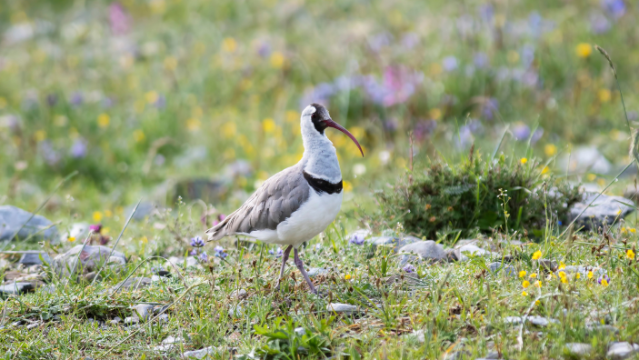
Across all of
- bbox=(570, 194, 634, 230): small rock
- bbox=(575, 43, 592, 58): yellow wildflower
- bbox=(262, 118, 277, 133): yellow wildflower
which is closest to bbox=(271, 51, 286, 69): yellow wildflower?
bbox=(262, 118, 277, 133): yellow wildflower

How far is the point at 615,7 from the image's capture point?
9133mm

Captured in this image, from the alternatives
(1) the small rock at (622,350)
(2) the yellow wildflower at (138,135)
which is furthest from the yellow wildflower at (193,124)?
(1) the small rock at (622,350)

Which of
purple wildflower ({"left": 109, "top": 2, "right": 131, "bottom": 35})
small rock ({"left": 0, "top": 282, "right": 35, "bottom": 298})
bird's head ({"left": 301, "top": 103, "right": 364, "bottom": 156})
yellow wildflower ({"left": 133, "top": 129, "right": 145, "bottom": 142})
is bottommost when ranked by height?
small rock ({"left": 0, "top": 282, "right": 35, "bottom": 298})

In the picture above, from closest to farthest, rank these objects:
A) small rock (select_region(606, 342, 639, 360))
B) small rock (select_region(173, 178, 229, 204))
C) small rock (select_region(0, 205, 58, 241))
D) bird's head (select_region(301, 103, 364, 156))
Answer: small rock (select_region(606, 342, 639, 360))
bird's head (select_region(301, 103, 364, 156))
small rock (select_region(0, 205, 58, 241))
small rock (select_region(173, 178, 229, 204))

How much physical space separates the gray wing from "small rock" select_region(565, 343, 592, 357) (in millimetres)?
1571

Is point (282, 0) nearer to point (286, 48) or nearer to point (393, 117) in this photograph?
point (286, 48)

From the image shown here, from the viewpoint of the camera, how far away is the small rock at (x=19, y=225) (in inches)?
200

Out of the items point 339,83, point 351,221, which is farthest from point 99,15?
point 351,221

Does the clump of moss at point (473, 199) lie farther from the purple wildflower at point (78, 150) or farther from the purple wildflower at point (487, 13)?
the purple wildflower at point (487, 13)

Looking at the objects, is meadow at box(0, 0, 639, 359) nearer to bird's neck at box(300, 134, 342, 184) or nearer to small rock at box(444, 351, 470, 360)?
small rock at box(444, 351, 470, 360)

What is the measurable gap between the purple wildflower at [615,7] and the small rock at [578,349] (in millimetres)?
7498

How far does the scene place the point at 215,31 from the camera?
36.1ft

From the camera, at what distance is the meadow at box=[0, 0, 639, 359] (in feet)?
11.1

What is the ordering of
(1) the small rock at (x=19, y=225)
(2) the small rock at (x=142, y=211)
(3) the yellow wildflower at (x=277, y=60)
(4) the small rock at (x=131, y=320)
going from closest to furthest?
(4) the small rock at (x=131, y=320) < (1) the small rock at (x=19, y=225) < (2) the small rock at (x=142, y=211) < (3) the yellow wildflower at (x=277, y=60)
